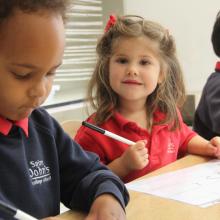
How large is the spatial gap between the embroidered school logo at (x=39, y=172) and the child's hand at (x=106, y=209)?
104mm

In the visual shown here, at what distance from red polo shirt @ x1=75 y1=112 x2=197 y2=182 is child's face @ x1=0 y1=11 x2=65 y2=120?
21.0 inches

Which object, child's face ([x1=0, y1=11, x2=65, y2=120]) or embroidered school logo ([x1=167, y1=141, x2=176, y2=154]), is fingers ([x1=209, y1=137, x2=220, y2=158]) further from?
child's face ([x1=0, y1=11, x2=65, y2=120])

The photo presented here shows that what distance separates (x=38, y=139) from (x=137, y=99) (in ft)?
1.70

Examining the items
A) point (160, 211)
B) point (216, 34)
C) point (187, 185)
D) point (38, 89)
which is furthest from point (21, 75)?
point (216, 34)

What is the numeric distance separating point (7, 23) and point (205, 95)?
1.09 metres

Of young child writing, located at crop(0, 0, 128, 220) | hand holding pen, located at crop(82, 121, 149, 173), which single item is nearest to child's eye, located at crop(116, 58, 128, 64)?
hand holding pen, located at crop(82, 121, 149, 173)

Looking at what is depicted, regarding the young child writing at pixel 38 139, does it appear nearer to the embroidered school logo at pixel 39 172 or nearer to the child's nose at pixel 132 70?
the embroidered school logo at pixel 39 172

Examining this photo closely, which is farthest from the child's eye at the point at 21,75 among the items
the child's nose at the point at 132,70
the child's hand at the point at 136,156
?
the child's nose at the point at 132,70

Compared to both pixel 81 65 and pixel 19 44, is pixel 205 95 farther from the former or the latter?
pixel 19 44

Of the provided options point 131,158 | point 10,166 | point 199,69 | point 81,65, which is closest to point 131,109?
point 131,158

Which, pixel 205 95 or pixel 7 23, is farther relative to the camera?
pixel 205 95

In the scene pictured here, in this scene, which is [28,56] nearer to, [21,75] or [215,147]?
[21,75]

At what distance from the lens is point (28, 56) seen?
1.87ft

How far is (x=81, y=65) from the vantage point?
86.0 inches
